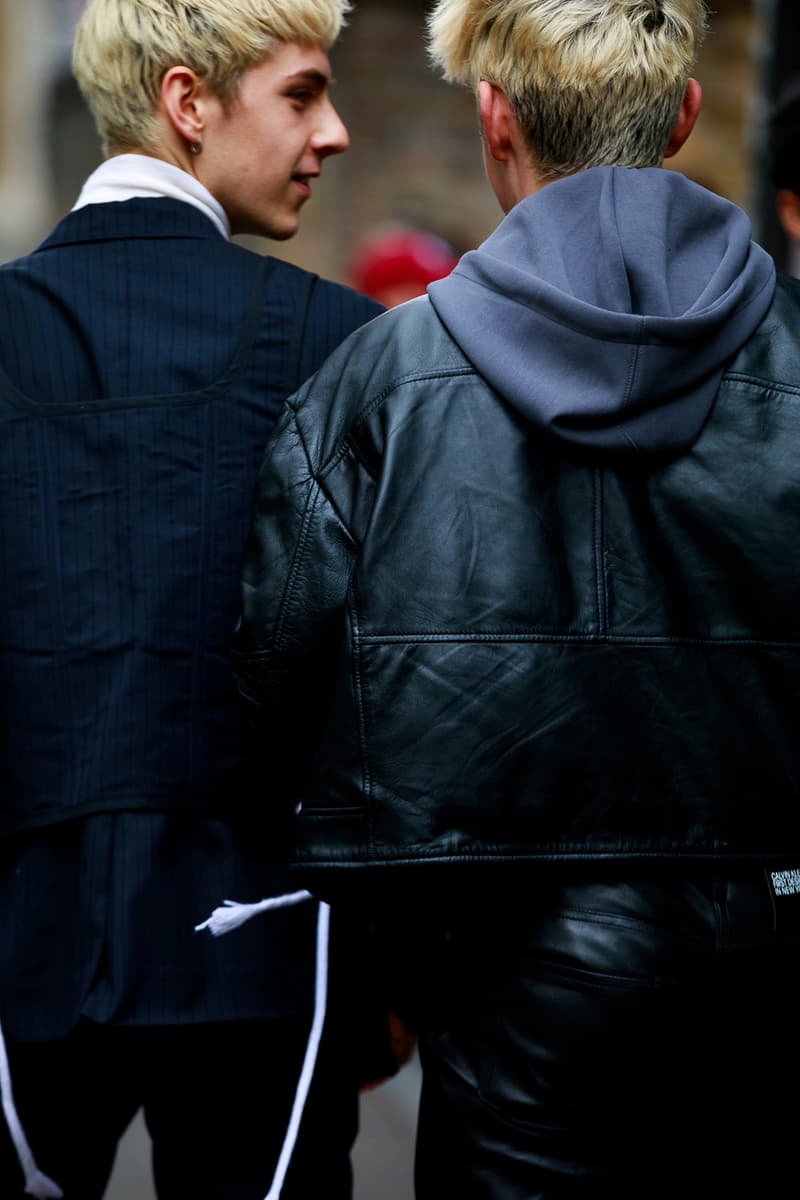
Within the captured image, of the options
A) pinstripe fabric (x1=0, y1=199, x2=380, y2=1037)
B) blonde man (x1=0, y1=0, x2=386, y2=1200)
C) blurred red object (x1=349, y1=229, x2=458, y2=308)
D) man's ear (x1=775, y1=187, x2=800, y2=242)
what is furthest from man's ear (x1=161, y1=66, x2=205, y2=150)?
blurred red object (x1=349, y1=229, x2=458, y2=308)

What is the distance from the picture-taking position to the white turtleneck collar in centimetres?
226

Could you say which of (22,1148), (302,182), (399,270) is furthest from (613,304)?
(399,270)

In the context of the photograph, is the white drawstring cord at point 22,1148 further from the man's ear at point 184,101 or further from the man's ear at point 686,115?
the man's ear at point 686,115

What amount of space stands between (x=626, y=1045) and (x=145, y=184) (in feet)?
4.36

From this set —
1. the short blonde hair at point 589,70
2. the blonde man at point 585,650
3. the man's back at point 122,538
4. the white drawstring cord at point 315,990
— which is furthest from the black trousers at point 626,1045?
the short blonde hair at point 589,70

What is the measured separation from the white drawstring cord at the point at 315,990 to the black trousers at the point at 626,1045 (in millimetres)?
320

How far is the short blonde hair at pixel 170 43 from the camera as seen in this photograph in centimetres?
224

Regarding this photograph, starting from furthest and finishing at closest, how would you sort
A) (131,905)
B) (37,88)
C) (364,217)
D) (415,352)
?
(37,88) → (364,217) → (131,905) → (415,352)

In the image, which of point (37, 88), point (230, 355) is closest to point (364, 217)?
point (37, 88)

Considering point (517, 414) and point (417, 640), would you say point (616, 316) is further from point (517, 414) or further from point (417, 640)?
point (417, 640)

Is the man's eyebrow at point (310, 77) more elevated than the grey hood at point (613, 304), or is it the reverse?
the man's eyebrow at point (310, 77)

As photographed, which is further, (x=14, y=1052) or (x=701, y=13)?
(x=14, y=1052)

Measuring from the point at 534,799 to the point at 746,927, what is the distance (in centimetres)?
29

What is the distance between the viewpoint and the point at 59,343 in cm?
219
